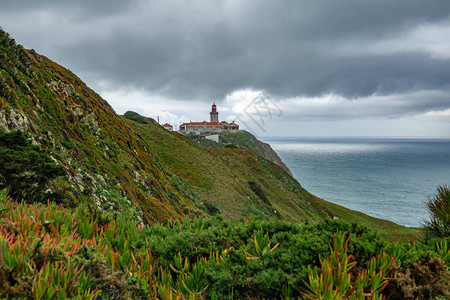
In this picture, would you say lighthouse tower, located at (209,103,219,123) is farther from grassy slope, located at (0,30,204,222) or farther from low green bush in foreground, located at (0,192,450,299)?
low green bush in foreground, located at (0,192,450,299)

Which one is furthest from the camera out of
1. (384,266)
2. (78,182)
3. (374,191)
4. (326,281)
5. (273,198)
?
(374,191)

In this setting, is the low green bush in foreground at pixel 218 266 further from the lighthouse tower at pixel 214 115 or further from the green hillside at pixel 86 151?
the lighthouse tower at pixel 214 115

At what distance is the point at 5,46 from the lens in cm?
1436

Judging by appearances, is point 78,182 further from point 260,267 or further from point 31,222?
point 260,267

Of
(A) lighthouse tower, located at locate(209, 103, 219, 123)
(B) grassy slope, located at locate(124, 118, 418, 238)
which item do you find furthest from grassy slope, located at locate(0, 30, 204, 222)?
(A) lighthouse tower, located at locate(209, 103, 219, 123)

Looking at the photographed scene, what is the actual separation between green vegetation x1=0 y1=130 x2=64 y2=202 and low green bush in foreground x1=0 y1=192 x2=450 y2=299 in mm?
2182

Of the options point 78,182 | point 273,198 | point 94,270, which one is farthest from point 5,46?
point 273,198

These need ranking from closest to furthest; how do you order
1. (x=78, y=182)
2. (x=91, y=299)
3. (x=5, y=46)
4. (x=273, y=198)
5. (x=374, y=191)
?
(x=91, y=299)
(x=78, y=182)
(x=5, y=46)
(x=273, y=198)
(x=374, y=191)

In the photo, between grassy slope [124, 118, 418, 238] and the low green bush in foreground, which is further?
grassy slope [124, 118, 418, 238]

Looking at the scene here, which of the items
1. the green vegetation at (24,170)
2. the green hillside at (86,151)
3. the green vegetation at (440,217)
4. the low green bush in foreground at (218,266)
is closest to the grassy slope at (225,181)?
the green hillside at (86,151)

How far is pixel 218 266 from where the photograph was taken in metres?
3.67

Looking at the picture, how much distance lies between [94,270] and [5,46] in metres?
17.9

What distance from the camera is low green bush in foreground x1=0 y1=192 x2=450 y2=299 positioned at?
2744 mm

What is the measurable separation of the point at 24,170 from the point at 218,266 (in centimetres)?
615
